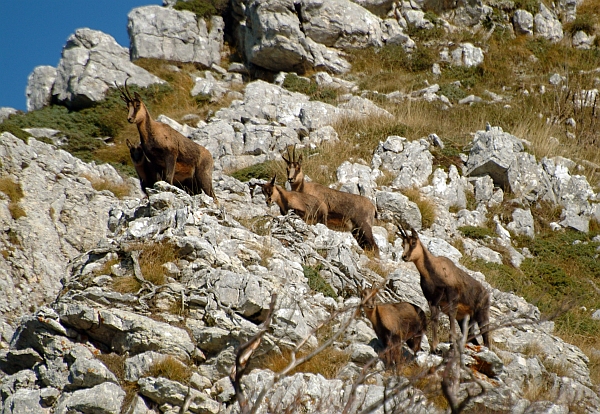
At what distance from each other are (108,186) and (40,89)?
762 centimetres

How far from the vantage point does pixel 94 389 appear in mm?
5996

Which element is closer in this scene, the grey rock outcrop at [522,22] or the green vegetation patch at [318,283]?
the green vegetation patch at [318,283]

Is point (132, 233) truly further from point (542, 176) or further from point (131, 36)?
point (131, 36)

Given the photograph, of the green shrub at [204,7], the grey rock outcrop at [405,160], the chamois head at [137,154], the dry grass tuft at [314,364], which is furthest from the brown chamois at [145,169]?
the green shrub at [204,7]

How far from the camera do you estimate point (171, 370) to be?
20.6 ft

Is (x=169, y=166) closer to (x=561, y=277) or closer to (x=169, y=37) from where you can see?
(x=561, y=277)

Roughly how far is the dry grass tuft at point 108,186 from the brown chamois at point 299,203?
2745mm

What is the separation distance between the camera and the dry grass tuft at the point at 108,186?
40.3 feet

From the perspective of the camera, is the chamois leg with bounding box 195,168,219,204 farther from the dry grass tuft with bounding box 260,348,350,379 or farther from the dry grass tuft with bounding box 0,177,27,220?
the dry grass tuft with bounding box 260,348,350,379

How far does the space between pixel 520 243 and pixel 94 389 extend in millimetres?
9998

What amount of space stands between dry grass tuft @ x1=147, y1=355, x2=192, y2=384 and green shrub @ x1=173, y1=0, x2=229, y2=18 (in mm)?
16963

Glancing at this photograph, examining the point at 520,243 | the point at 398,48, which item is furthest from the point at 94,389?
the point at 398,48

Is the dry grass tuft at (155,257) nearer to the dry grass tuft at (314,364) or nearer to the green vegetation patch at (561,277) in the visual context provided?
the dry grass tuft at (314,364)

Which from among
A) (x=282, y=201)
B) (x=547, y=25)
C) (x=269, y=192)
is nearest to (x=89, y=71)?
(x=269, y=192)
